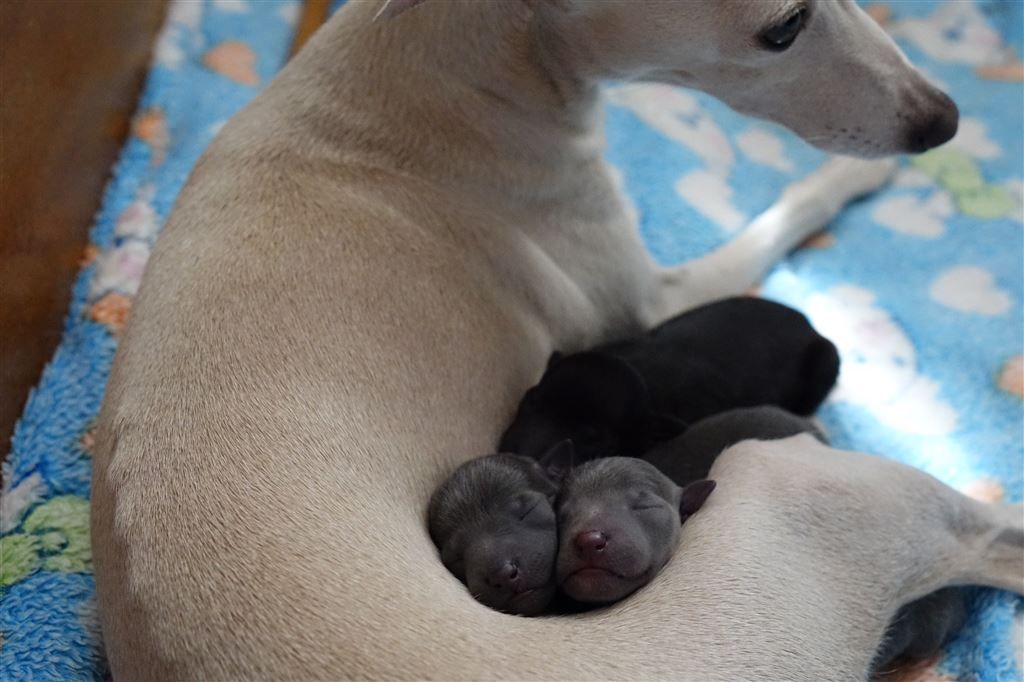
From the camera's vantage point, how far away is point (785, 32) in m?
1.81

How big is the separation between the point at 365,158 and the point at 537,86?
36 centimetres

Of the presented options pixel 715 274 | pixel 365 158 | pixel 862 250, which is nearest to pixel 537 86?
pixel 365 158

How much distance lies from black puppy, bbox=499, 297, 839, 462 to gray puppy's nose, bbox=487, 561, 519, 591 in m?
0.43

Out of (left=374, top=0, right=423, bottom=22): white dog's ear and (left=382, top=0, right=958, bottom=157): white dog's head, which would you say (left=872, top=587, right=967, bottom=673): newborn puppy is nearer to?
(left=382, top=0, right=958, bottom=157): white dog's head

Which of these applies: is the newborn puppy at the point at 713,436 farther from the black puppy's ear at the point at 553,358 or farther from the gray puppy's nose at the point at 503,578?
the gray puppy's nose at the point at 503,578

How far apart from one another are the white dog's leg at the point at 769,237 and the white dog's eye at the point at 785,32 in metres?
0.81

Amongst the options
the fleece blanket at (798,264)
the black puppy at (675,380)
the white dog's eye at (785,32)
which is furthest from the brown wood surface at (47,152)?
the white dog's eye at (785,32)

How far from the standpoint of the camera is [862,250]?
2961 mm

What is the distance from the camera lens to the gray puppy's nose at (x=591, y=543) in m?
1.53

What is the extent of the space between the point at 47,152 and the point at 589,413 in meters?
1.55

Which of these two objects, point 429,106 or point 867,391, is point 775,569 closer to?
point 429,106

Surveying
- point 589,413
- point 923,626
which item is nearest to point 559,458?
point 589,413

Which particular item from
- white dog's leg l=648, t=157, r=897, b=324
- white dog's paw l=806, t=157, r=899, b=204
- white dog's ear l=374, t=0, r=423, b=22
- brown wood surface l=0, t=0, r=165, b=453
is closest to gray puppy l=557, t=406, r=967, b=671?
white dog's leg l=648, t=157, r=897, b=324

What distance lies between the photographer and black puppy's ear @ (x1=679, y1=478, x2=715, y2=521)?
1.69 metres
